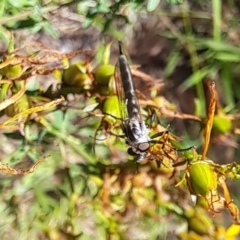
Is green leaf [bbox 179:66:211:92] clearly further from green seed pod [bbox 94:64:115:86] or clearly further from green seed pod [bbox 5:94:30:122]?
green seed pod [bbox 5:94:30:122]

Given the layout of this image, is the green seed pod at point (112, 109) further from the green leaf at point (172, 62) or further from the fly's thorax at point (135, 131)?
the green leaf at point (172, 62)

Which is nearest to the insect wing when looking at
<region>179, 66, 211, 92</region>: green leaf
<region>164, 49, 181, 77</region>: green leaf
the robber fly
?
the robber fly

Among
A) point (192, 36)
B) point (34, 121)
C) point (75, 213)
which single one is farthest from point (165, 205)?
point (192, 36)

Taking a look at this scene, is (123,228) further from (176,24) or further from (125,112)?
(176,24)

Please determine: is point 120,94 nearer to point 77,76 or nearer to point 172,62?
point 77,76

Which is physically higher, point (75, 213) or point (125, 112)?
point (125, 112)

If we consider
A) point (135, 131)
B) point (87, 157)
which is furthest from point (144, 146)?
point (87, 157)

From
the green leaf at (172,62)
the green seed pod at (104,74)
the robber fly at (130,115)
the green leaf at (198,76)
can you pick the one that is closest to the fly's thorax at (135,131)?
the robber fly at (130,115)
